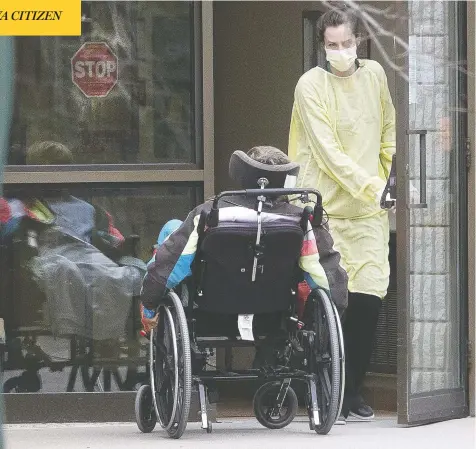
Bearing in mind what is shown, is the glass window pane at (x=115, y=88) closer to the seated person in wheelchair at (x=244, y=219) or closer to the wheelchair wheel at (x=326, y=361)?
the seated person in wheelchair at (x=244, y=219)

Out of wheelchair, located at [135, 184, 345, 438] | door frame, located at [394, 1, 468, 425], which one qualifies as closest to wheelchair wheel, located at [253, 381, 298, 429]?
wheelchair, located at [135, 184, 345, 438]

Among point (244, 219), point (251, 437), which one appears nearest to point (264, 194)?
point (244, 219)

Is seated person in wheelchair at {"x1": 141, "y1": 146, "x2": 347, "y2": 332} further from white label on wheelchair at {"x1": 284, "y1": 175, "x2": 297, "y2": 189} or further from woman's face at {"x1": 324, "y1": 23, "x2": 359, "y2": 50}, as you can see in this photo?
woman's face at {"x1": 324, "y1": 23, "x2": 359, "y2": 50}

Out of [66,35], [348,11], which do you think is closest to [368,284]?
[348,11]

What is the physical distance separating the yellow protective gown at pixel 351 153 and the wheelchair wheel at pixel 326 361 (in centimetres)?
106

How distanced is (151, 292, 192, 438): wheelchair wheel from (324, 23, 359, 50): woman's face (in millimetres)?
1837

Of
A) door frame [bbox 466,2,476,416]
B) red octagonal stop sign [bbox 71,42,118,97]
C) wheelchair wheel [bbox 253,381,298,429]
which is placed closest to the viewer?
wheelchair wheel [bbox 253,381,298,429]

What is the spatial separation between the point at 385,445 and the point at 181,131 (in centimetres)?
201

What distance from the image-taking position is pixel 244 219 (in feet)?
17.4

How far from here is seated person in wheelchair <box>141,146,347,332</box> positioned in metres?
5.36

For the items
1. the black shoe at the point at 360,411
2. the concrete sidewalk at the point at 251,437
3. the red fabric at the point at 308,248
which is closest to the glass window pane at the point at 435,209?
the concrete sidewalk at the point at 251,437

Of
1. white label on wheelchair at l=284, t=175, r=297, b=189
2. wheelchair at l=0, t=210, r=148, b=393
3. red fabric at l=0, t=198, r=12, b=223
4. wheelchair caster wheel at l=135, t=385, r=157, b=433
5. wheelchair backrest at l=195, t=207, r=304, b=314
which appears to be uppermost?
white label on wheelchair at l=284, t=175, r=297, b=189

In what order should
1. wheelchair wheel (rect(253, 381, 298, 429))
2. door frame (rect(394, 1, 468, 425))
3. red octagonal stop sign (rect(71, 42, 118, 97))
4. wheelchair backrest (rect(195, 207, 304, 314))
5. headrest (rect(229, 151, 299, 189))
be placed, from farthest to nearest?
red octagonal stop sign (rect(71, 42, 118, 97)) → door frame (rect(394, 1, 468, 425)) → wheelchair wheel (rect(253, 381, 298, 429)) → headrest (rect(229, 151, 299, 189)) → wheelchair backrest (rect(195, 207, 304, 314))

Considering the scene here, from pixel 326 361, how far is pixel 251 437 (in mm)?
528
